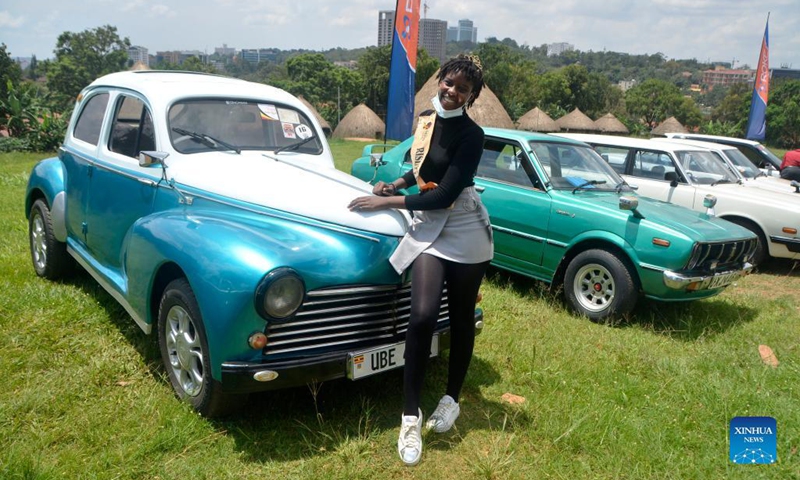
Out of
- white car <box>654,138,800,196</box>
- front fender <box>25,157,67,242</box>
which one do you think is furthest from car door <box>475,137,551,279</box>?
white car <box>654,138,800,196</box>

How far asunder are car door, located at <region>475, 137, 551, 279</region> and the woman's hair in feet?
10.0

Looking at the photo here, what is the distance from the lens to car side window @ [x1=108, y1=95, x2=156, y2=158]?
4500 millimetres

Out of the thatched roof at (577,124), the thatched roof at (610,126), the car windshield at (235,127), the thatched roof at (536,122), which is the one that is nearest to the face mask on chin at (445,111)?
the car windshield at (235,127)

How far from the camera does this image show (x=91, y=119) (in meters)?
5.31

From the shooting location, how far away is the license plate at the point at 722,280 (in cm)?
552

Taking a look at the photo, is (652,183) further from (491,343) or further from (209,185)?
(209,185)

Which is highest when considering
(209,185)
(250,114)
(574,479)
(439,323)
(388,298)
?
(250,114)

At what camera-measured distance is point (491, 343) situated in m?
4.96

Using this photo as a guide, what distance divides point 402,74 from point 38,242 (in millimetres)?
7514

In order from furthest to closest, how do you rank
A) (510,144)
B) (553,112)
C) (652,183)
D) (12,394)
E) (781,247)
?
1. (553,112)
2. (652,183)
3. (781,247)
4. (510,144)
5. (12,394)

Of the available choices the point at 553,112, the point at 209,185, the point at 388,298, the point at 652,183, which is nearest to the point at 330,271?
the point at 388,298

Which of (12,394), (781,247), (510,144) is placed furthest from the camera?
(781,247)

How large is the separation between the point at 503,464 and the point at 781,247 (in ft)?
22.1

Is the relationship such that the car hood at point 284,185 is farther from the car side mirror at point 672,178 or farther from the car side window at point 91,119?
the car side mirror at point 672,178
